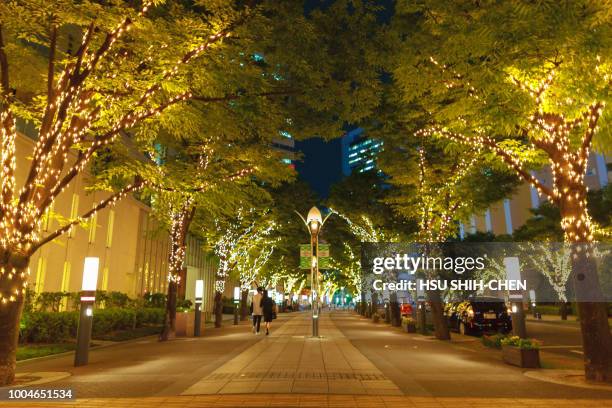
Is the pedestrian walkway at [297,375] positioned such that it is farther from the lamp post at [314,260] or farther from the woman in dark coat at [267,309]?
the woman in dark coat at [267,309]

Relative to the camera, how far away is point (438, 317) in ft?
64.7

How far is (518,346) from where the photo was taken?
37.4 feet

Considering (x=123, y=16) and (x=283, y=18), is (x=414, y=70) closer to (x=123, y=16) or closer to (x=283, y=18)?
(x=283, y=18)

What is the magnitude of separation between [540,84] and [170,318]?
51.7ft

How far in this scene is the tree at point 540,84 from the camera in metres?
8.42

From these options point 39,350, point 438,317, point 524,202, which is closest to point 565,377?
point 438,317

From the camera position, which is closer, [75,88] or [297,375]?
[297,375]

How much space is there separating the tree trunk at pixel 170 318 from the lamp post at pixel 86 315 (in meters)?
7.41

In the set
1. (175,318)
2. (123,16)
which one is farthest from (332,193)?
(123,16)

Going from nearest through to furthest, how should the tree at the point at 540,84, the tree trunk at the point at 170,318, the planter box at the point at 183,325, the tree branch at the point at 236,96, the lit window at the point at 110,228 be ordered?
the tree at the point at 540,84 < the tree branch at the point at 236,96 < the tree trunk at the point at 170,318 < the planter box at the point at 183,325 < the lit window at the point at 110,228

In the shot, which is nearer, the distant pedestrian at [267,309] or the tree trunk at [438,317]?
the tree trunk at [438,317]

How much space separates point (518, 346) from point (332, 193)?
25241mm

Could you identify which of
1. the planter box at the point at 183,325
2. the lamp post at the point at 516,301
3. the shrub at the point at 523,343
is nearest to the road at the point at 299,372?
the shrub at the point at 523,343

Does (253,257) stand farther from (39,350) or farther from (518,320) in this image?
(518,320)
